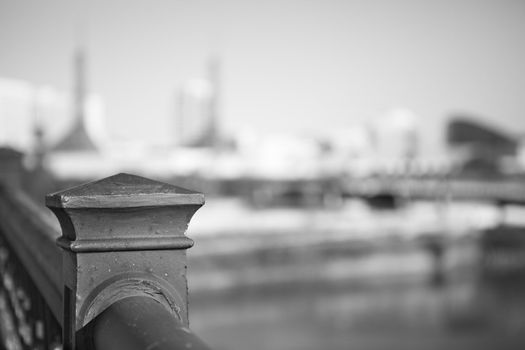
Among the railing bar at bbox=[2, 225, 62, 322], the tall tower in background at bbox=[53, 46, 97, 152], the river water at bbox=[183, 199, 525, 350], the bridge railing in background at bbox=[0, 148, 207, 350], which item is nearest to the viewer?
the bridge railing in background at bbox=[0, 148, 207, 350]

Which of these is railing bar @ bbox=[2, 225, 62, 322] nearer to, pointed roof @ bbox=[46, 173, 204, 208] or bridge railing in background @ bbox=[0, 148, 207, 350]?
bridge railing in background @ bbox=[0, 148, 207, 350]

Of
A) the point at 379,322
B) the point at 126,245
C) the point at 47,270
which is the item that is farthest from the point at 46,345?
the point at 379,322

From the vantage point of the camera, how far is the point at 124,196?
1.12 metres

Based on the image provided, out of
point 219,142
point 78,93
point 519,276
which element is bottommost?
point 519,276

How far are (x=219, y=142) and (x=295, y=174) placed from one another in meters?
9.51

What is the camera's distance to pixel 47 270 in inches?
67.4

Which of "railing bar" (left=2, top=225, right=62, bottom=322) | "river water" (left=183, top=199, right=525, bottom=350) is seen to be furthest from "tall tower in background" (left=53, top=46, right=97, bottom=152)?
"railing bar" (left=2, top=225, right=62, bottom=322)

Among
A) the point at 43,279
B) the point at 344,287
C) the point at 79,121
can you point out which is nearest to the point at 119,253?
the point at 43,279

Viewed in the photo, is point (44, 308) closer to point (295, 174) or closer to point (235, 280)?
point (235, 280)

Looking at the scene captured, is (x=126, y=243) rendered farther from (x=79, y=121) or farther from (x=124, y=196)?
(x=79, y=121)

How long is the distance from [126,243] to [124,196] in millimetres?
89

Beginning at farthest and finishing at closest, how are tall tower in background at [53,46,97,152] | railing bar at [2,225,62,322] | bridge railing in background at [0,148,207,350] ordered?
tall tower in background at [53,46,97,152]
railing bar at [2,225,62,322]
bridge railing in background at [0,148,207,350]

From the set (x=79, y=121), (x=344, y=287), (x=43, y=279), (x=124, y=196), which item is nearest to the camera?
(x=124, y=196)

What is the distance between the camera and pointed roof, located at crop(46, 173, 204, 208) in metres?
1.12
